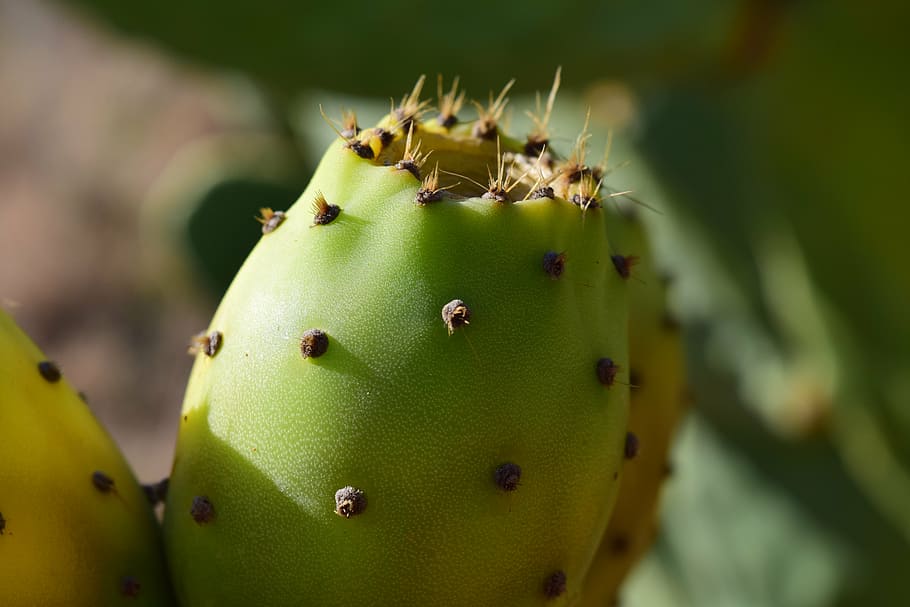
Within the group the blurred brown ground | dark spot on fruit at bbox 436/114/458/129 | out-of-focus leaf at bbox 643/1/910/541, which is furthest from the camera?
the blurred brown ground

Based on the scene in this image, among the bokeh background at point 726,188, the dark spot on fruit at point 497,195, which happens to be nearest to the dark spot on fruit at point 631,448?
the dark spot on fruit at point 497,195

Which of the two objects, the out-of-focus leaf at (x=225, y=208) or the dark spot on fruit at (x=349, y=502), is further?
the out-of-focus leaf at (x=225, y=208)

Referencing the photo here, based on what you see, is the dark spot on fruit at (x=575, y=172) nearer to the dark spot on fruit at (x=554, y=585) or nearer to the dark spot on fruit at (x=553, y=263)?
the dark spot on fruit at (x=553, y=263)

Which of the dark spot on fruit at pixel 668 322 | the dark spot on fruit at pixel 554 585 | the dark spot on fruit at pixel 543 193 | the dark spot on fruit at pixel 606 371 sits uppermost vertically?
the dark spot on fruit at pixel 668 322

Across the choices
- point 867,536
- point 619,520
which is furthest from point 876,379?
point 619,520

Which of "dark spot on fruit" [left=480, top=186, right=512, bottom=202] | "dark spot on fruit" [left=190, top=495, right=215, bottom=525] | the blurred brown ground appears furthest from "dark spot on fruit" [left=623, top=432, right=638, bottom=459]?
the blurred brown ground

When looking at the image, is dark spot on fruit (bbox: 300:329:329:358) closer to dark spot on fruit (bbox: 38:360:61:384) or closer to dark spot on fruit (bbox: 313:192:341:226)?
dark spot on fruit (bbox: 313:192:341:226)

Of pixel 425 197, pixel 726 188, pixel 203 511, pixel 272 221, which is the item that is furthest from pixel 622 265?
pixel 726 188
